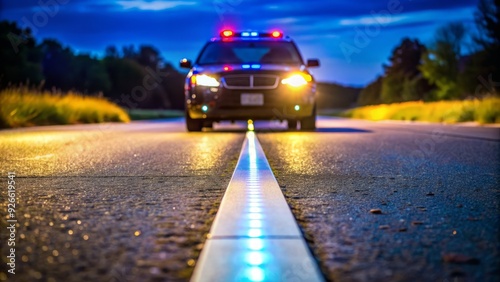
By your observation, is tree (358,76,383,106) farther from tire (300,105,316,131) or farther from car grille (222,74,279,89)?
car grille (222,74,279,89)

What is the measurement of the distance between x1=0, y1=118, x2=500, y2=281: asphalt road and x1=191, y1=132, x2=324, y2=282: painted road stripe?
0.08 metres

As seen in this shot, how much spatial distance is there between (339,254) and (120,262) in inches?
34.1

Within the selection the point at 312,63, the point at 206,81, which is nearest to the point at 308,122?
the point at 312,63

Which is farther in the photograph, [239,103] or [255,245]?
[239,103]

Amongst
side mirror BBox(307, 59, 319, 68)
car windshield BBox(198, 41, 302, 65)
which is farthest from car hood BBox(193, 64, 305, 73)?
side mirror BBox(307, 59, 319, 68)

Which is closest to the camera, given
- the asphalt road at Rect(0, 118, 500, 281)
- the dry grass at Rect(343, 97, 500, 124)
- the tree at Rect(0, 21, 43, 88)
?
the asphalt road at Rect(0, 118, 500, 281)

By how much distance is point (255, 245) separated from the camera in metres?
2.73

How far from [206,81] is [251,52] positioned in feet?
5.56

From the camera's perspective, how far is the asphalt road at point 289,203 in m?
2.49

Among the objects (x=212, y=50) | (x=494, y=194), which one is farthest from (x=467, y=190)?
(x=212, y=50)

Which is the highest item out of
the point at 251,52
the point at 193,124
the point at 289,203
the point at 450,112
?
the point at 251,52

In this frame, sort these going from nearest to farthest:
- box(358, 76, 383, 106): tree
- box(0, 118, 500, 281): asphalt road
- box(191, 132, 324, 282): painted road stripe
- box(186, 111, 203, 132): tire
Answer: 1. box(191, 132, 324, 282): painted road stripe
2. box(0, 118, 500, 281): asphalt road
3. box(186, 111, 203, 132): tire
4. box(358, 76, 383, 106): tree

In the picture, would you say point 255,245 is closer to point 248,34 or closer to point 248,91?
point 248,91

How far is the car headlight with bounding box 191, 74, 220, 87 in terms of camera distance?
42.8 ft
